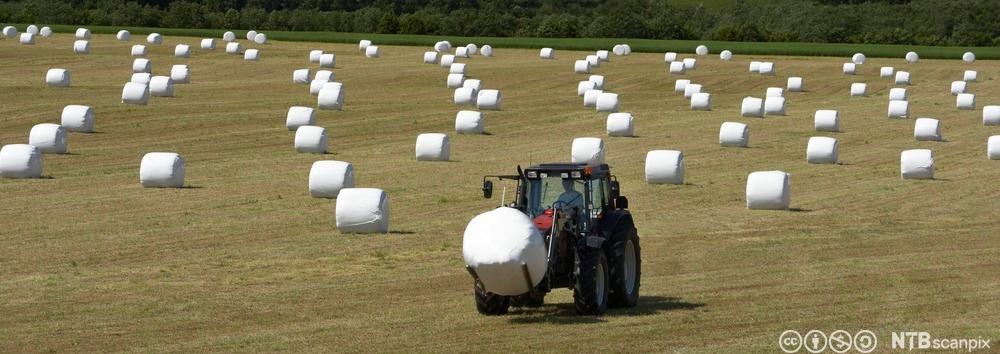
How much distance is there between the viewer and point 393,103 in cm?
6525

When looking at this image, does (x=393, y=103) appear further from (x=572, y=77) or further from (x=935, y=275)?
(x=935, y=275)

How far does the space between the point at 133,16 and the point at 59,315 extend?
316 feet

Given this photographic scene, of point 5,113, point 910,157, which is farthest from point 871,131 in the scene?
point 5,113

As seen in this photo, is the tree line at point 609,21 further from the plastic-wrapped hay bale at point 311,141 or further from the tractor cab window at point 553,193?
the tractor cab window at point 553,193

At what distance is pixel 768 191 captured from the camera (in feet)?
120

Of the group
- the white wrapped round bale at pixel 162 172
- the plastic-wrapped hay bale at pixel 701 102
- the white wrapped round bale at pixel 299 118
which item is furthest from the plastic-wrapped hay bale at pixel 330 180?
the plastic-wrapped hay bale at pixel 701 102

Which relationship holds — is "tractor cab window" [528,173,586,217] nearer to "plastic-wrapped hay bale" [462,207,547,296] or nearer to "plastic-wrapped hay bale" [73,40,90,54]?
"plastic-wrapped hay bale" [462,207,547,296]

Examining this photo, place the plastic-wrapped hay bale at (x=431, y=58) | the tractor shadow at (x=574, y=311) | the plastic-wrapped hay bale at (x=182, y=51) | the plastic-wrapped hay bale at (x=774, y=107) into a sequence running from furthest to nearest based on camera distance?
1. the plastic-wrapped hay bale at (x=182, y=51)
2. the plastic-wrapped hay bale at (x=431, y=58)
3. the plastic-wrapped hay bale at (x=774, y=107)
4. the tractor shadow at (x=574, y=311)

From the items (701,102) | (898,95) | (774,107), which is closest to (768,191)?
(774,107)

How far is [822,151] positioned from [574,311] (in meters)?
24.7

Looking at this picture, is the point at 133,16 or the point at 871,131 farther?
the point at 133,16

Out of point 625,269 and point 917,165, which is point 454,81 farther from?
point 625,269

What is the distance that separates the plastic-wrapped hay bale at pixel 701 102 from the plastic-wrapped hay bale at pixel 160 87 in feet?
64.5

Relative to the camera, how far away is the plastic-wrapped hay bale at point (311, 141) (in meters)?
47.9
